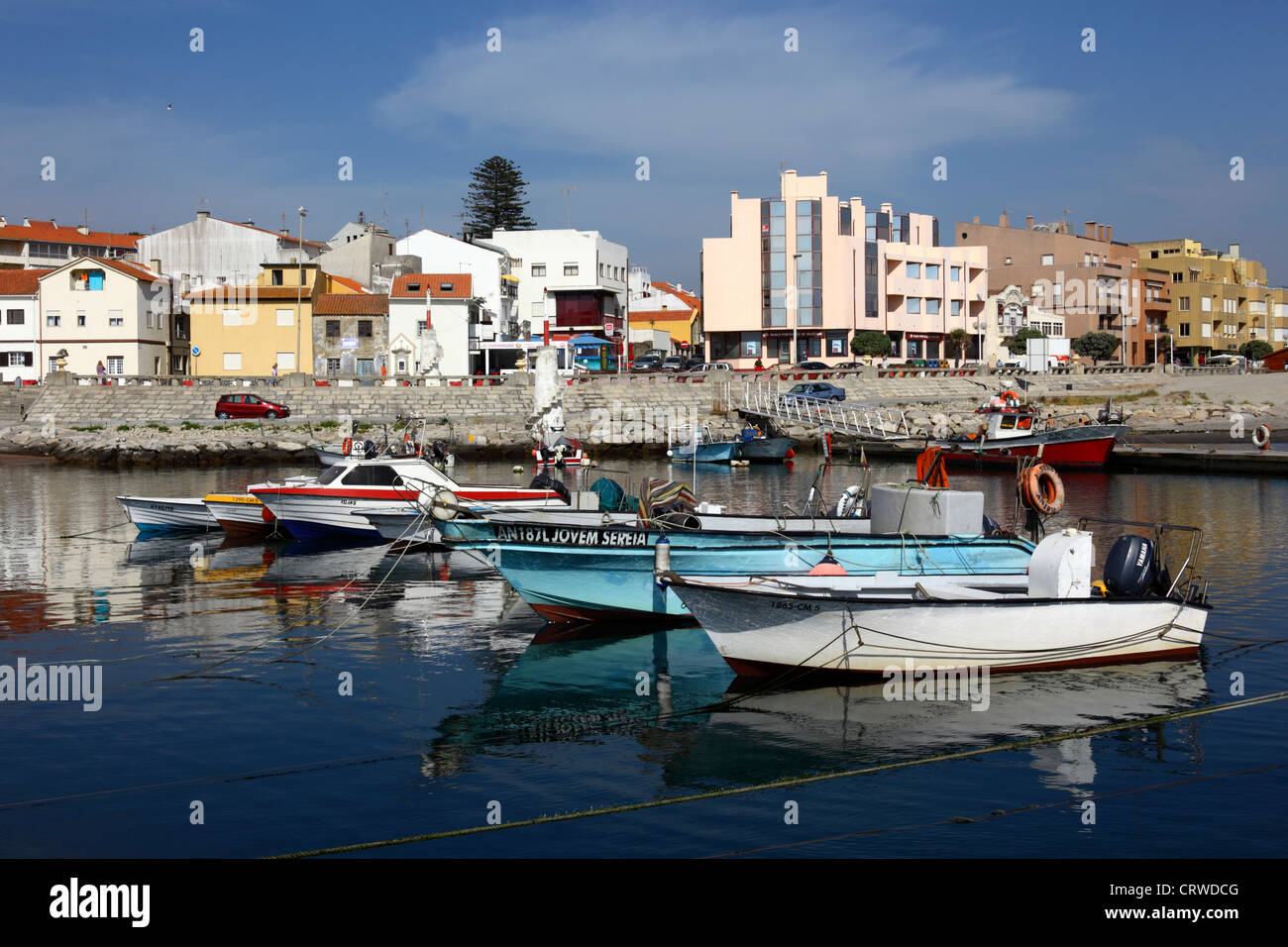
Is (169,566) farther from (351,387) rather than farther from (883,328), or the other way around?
(883,328)

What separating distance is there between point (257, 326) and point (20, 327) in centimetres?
1391

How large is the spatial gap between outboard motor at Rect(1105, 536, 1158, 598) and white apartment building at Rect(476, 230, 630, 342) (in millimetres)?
70229

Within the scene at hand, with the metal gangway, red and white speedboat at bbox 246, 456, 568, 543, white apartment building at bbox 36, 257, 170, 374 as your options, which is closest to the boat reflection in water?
red and white speedboat at bbox 246, 456, 568, 543

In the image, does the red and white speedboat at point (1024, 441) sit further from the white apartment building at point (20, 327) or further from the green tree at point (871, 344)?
the white apartment building at point (20, 327)

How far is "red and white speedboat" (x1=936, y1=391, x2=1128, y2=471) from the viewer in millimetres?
45406

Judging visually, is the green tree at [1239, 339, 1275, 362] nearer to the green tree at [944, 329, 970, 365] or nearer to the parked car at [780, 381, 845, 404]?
the green tree at [944, 329, 970, 365]

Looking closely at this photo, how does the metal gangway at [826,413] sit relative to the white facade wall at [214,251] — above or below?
below

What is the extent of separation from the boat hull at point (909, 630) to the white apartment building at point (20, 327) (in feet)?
218

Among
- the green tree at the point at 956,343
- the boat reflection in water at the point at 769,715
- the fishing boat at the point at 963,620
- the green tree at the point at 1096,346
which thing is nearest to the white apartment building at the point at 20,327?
the green tree at the point at 956,343

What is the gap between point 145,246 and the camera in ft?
263

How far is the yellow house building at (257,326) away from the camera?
6962 centimetres

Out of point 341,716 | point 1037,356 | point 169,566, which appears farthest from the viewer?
point 1037,356
